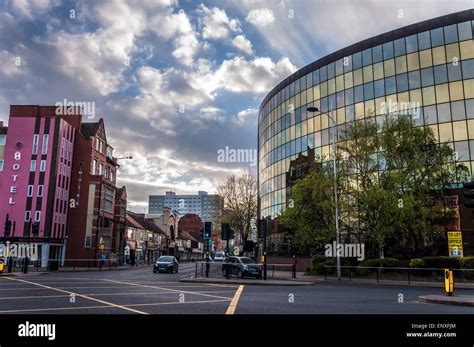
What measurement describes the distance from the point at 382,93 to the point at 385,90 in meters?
0.44

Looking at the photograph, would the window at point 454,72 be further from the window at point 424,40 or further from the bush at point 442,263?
the bush at point 442,263

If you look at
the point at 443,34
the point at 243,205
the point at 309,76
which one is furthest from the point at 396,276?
the point at 243,205

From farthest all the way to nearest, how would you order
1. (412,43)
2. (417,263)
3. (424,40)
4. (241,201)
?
(241,201) < (412,43) < (424,40) < (417,263)

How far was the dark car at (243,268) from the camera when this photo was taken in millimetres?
27859

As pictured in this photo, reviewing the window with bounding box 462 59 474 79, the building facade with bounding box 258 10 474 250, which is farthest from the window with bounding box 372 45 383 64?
the window with bounding box 462 59 474 79

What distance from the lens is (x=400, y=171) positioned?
31375 millimetres

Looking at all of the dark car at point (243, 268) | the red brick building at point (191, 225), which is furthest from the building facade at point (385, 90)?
the red brick building at point (191, 225)

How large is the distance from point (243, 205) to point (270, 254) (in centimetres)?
1104

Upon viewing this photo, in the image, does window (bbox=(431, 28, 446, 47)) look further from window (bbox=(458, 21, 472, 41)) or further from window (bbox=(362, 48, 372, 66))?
window (bbox=(362, 48, 372, 66))

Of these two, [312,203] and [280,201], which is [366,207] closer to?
[312,203]

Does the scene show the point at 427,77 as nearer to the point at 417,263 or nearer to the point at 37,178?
the point at 417,263

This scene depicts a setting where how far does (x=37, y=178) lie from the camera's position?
5172 cm

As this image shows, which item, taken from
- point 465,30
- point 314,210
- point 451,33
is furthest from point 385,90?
point 314,210

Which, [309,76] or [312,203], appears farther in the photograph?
[309,76]
